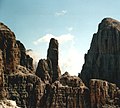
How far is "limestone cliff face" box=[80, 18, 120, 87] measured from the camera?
104938 mm

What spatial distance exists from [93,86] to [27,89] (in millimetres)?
13915

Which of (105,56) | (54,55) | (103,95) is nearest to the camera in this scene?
(103,95)

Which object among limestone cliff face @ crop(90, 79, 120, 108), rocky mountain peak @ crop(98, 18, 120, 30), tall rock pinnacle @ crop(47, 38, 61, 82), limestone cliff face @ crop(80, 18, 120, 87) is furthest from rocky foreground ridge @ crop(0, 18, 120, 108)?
rocky mountain peak @ crop(98, 18, 120, 30)

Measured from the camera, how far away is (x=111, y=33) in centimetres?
11181

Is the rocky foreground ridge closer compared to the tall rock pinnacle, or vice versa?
the rocky foreground ridge

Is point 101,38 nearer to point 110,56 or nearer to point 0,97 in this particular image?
point 110,56

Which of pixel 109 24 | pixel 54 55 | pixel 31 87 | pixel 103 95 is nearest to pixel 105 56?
pixel 109 24

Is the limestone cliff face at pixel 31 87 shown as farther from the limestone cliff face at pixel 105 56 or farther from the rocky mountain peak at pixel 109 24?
the rocky mountain peak at pixel 109 24

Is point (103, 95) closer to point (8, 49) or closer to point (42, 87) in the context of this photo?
point (42, 87)

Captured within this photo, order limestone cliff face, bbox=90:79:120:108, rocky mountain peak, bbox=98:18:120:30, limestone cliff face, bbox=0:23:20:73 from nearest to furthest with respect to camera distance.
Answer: limestone cliff face, bbox=90:79:120:108, limestone cliff face, bbox=0:23:20:73, rocky mountain peak, bbox=98:18:120:30

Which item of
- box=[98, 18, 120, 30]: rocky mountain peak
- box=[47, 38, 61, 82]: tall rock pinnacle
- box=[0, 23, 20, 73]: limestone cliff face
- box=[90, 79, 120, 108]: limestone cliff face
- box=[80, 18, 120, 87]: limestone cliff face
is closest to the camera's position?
box=[90, 79, 120, 108]: limestone cliff face

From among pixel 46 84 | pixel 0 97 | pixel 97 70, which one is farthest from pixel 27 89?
pixel 97 70

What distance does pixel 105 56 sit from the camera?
110125 mm

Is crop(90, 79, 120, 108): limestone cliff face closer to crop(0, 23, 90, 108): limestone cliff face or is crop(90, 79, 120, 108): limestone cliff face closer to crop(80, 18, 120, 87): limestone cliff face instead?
crop(0, 23, 90, 108): limestone cliff face
